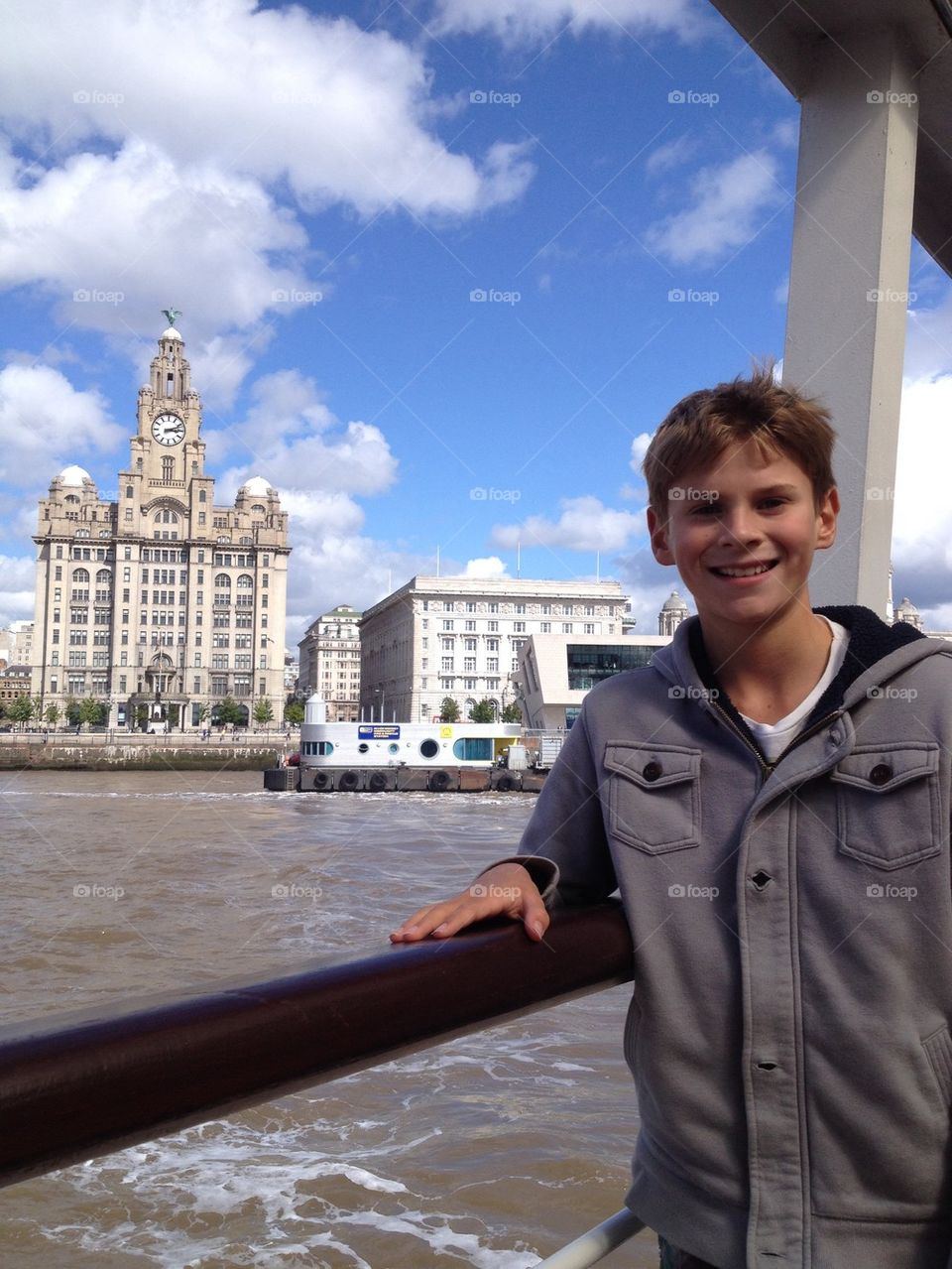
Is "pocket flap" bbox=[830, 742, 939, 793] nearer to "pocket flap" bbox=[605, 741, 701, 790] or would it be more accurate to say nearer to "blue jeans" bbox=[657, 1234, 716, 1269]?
"pocket flap" bbox=[605, 741, 701, 790]

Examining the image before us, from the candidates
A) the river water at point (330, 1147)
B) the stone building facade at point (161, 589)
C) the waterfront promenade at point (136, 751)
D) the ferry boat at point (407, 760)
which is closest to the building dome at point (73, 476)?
the stone building facade at point (161, 589)

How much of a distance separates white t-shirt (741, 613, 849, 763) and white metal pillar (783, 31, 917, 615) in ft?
5.08

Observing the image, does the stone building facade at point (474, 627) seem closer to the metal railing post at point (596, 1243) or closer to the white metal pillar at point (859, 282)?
the white metal pillar at point (859, 282)

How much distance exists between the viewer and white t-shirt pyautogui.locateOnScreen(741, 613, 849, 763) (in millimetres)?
1090

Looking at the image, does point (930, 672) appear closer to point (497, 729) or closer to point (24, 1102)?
point (24, 1102)

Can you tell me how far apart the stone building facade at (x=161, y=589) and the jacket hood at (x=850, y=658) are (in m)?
67.6

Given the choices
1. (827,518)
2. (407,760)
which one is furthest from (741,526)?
(407,760)

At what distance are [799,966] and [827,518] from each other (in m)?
0.52

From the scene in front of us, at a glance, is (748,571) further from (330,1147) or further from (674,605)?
(674,605)

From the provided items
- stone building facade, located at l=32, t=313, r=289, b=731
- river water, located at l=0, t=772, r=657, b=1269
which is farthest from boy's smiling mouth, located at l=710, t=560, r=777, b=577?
stone building facade, located at l=32, t=313, r=289, b=731

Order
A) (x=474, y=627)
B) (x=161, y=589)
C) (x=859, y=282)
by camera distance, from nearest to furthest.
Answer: (x=859, y=282) → (x=474, y=627) → (x=161, y=589)

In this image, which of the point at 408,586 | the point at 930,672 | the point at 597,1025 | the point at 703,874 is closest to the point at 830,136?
the point at 930,672

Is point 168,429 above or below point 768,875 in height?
above

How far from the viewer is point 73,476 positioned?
73000mm
